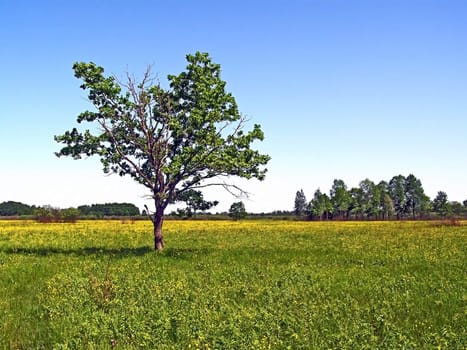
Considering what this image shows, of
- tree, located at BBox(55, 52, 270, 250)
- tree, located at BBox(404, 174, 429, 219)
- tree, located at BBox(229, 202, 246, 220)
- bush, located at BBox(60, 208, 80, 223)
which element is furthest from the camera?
tree, located at BBox(404, 174, 429, 219)

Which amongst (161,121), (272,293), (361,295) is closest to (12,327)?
(272,293)

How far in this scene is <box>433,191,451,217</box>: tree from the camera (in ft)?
601

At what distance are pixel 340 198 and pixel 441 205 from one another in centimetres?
4037

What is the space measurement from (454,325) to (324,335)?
3.58 meters

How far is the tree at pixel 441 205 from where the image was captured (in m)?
183

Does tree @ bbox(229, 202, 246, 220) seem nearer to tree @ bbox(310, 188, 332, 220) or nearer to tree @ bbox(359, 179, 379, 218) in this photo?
tree @ bbox(310, 188, 332, 220)

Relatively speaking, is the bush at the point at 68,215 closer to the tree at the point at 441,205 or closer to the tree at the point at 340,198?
the tree at the point at 340,198

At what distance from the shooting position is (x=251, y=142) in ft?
A: 103

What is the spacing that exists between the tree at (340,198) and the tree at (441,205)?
3594cm

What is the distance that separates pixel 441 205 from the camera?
186500 mm

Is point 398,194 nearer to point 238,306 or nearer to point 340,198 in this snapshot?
point 340,198

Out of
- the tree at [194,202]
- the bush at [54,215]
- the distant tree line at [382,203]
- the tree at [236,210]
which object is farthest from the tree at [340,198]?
the tree at [194,202]

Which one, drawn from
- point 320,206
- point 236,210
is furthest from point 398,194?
point 236,210

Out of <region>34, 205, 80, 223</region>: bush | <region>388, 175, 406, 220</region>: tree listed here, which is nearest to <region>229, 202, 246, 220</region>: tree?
<region>34, 205, 80, 223</region>: bush
